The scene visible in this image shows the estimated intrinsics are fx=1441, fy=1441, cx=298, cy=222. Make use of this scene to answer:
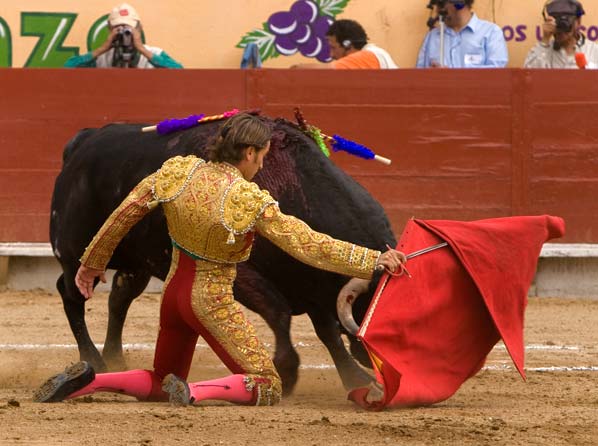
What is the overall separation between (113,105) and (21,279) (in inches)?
43.5

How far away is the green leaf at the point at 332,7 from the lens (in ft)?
28.8

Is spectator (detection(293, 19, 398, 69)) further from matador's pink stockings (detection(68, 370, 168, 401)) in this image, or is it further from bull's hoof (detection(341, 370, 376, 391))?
matador's pink stockings (detection(68, 370, 168, 401))

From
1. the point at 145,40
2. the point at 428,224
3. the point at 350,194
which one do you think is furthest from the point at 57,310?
the point at 428,224

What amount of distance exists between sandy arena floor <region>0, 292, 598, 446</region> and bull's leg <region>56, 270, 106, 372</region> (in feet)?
0.54

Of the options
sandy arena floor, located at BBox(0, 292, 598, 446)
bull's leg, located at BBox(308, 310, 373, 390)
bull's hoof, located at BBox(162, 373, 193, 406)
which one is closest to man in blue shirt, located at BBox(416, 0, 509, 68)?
sandy arena floor, located at BBox(0, 292, 598, 446)

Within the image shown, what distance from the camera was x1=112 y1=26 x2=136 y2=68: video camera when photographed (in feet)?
26.9

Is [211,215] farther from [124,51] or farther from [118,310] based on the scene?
[124,51]

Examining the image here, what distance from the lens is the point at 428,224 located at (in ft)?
14.4

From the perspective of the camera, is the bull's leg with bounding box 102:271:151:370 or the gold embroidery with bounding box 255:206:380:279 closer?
the gold embroidery with bounding box 255:206:380:279

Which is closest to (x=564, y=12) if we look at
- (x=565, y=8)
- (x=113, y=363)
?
(x=565, y=8)

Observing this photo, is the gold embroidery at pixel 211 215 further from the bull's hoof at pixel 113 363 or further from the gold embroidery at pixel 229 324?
the bull's hoof at pixel 113 363

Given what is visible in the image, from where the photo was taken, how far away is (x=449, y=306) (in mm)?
4320

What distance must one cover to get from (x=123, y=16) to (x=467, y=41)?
197cm

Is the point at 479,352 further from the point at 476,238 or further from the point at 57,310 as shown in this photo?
the point at 57,310
